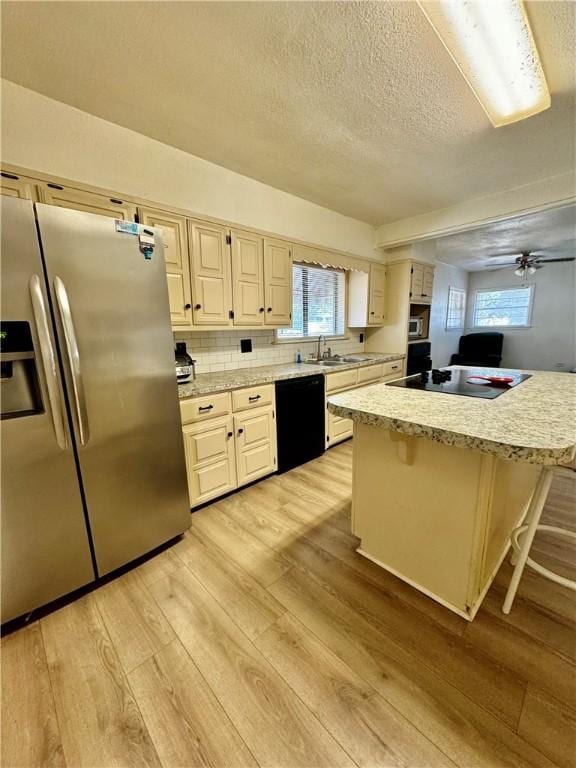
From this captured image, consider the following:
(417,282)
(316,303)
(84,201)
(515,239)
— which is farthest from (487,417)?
(515,239)

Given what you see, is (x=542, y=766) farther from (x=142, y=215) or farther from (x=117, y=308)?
(x=142, y=215)

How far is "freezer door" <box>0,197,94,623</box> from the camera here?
47.2 inches

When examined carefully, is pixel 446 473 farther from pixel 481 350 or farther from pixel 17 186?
pixel 481 350

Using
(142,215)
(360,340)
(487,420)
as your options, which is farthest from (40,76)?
(360,340)

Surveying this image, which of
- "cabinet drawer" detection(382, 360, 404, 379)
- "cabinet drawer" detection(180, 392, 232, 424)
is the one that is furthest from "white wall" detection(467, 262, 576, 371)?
"cabinet drawer" detection(180, 392, 232, 424)

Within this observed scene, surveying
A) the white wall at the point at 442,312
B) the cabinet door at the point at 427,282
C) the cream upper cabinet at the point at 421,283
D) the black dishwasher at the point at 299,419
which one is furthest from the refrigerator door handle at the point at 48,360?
the white wall at the point at 442,312

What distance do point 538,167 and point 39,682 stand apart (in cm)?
441

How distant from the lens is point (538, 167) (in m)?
2.47

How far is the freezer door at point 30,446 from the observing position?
1198 millimetres

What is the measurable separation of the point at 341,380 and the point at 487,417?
Result: 1988mm

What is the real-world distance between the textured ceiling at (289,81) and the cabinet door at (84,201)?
0.47 m

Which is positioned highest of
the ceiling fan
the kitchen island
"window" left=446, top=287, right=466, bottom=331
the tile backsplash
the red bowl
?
the ceiling fan

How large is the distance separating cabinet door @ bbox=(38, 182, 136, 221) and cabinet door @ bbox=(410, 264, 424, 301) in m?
3.34

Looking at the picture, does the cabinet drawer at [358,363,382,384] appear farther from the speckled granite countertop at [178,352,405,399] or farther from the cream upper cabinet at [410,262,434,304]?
the cream upper cabinet at [410,262,434,304]
